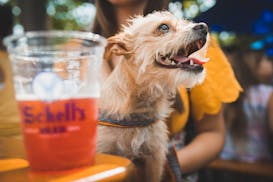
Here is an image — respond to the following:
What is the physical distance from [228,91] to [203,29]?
0.62ft

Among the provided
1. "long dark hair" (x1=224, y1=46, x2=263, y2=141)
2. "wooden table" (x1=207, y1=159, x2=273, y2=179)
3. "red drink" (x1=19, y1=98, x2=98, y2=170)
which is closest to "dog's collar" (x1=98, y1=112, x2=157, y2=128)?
"red drink" (x1=19, y1=98, x2=98, y2=170)

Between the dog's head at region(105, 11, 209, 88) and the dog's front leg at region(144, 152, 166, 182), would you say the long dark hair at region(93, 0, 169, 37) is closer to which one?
the dog's head at region(105, 11, 209, 88)

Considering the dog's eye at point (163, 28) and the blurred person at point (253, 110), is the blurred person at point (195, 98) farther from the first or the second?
the blurred person at point (253, 110)

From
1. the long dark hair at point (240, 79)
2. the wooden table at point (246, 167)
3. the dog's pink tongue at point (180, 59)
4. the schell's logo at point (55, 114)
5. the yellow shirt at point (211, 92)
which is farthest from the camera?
the wooden table at point (246, 167)

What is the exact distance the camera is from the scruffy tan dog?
20.0 inches

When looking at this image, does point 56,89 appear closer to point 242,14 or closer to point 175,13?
point 175,13

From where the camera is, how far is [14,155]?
0.54m

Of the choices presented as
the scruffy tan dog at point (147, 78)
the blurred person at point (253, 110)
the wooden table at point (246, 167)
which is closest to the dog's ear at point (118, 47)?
the scruffy tan dog at point (147, 78)

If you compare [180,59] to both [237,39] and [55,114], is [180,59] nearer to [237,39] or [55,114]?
[55,114]

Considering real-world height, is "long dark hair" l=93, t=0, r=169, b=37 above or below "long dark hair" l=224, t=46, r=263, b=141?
above

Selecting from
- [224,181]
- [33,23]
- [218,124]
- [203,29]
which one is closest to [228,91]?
[218,124]

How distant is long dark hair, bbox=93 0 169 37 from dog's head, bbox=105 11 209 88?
3 centimetres

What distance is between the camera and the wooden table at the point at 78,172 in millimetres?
422

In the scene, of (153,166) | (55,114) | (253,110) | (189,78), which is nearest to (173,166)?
(153,166)
